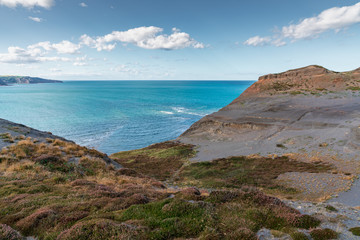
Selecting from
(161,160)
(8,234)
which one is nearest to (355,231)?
(8,234)

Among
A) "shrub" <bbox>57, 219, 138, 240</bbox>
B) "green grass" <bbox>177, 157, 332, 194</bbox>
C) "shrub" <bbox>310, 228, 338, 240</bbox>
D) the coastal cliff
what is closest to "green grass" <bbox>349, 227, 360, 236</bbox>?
the coastal cliff

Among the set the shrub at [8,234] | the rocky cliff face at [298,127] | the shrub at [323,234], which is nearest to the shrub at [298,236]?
the shrub at [323,234]

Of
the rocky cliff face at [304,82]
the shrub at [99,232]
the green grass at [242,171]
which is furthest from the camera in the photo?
the rocky cliff face at [304,82]

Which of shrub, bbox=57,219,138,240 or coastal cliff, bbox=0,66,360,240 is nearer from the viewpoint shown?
shrub, bbox=57,219,138,240

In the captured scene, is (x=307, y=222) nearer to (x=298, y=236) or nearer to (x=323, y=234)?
(x=323, y=234)

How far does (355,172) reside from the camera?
23.2m

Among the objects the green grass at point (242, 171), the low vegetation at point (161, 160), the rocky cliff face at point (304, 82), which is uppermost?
the rocky cliff face at point (304, 82)

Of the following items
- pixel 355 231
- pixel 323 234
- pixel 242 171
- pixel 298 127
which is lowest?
pixel 242 171

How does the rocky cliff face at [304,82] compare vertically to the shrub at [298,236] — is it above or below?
above

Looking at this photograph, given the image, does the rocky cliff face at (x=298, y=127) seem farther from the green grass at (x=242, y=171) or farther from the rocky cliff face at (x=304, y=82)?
the green grass at (x=242, y=171)

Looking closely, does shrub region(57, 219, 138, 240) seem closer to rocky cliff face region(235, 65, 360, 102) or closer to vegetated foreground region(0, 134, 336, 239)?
vegetated foreground region(0, 134, 336, 239)

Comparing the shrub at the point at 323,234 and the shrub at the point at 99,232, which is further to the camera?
the shrub at the point at 323,234

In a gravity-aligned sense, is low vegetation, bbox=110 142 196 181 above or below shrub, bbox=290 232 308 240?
below

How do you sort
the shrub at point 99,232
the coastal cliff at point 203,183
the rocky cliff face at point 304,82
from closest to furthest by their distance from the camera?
the shrub at point 99,232, the coastal cliff at point 203,183, the rocky cliff face at point 304,82
